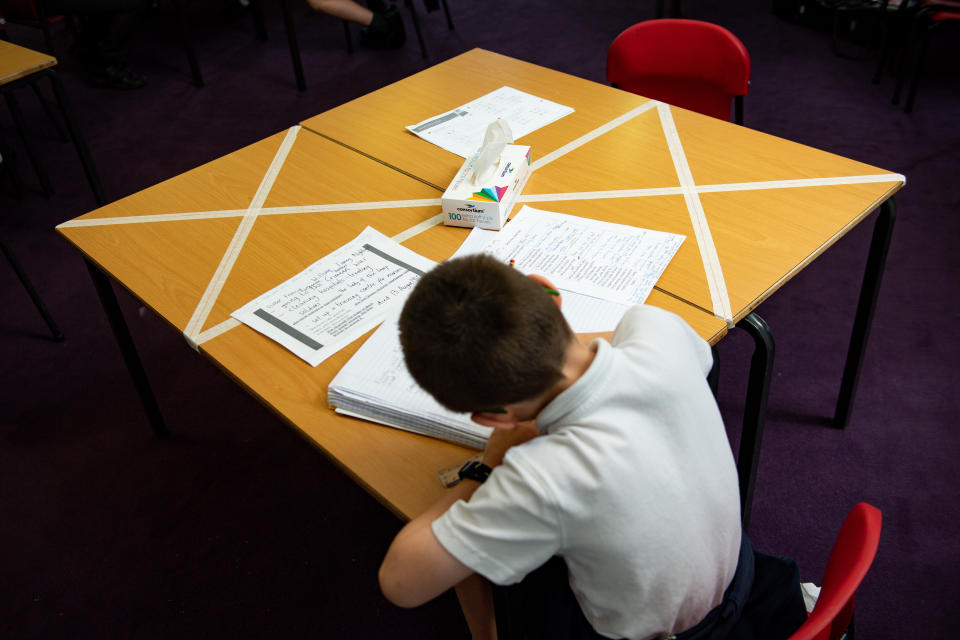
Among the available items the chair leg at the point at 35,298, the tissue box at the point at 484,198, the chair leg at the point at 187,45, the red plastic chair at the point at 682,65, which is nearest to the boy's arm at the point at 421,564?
the tissue box at the point at 484,198

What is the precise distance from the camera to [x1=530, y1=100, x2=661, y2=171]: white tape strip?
5.57 feet

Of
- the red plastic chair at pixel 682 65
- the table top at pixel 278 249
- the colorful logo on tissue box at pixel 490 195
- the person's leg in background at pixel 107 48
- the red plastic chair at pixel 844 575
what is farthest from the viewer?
the person's leg in background at pixel 107 48

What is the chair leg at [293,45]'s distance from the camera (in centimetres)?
363

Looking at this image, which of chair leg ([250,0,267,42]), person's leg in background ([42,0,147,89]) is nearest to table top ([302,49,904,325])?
person's leg in background ([42,0,147,89])

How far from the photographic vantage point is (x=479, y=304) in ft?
2.58

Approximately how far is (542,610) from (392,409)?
355 mm

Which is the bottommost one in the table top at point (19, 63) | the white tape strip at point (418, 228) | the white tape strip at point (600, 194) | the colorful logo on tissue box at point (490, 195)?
the white tape strip at point (418, 228)

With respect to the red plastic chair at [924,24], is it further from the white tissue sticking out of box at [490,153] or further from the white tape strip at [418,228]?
the white tape strip at [418,228]

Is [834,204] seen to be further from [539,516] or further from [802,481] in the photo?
[539,516]

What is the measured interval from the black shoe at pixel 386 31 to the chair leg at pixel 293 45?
544 mm

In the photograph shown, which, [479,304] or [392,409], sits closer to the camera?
[479,304]

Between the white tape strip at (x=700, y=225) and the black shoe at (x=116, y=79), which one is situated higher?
the white tape strip at (x=700, y=225)

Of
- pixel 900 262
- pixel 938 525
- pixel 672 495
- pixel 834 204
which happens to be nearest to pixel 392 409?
pixel 672 495

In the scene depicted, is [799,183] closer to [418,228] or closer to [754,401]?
[754,401]
